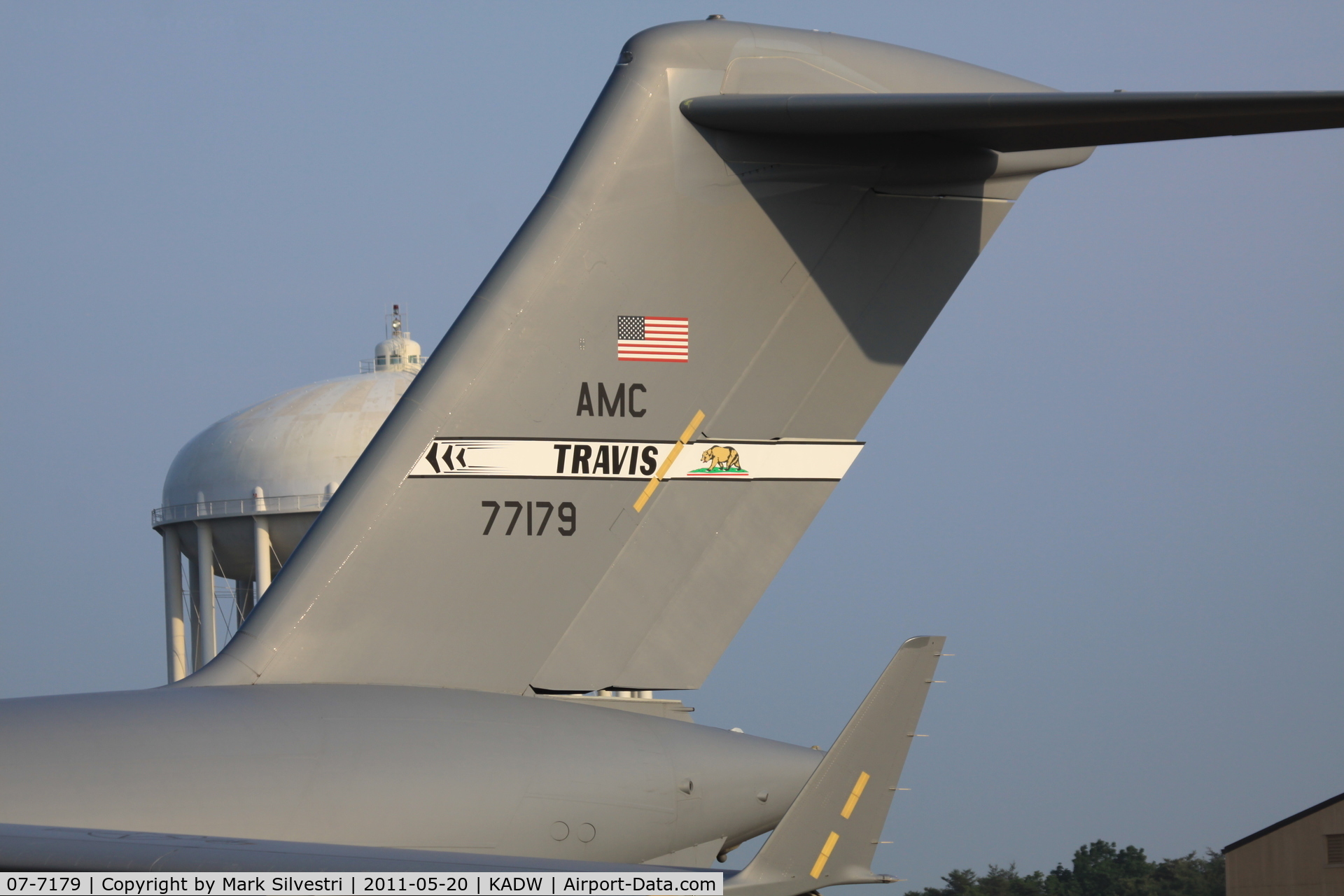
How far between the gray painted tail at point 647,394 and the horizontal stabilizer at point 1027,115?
0.24 meters

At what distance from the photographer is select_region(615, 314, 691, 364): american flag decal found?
719 cm

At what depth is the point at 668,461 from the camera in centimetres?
727

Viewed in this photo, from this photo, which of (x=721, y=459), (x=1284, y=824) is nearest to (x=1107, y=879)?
(x=1284, y=824)

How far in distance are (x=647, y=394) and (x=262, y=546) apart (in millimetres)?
24325

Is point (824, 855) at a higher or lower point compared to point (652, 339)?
lower

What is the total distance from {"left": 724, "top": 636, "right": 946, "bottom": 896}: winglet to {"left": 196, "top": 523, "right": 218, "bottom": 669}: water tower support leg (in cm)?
2668

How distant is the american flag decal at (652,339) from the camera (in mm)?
7188

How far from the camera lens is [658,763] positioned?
659cm

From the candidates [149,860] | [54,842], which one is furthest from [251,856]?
[54,842]
